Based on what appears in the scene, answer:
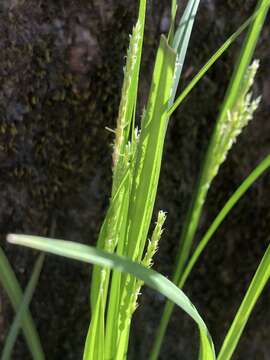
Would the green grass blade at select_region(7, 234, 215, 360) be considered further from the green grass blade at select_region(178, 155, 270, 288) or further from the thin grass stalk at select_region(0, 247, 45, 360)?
the thin grass stalk at select_region(0, 247, 45, 360)

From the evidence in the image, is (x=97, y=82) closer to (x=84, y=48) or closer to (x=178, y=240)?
(x=84, y=48)

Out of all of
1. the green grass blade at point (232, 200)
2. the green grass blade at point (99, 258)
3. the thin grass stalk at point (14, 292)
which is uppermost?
the green grass blade at point (232, 200)

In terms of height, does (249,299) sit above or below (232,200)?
below

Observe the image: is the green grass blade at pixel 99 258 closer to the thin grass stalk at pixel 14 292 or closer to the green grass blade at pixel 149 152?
the green grass blade at pixel 149 152

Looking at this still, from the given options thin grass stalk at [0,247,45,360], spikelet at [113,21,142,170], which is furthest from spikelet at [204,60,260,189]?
thin grass stalk at [0,247,45,360]

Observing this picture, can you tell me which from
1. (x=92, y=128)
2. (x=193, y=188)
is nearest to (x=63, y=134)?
(x=92, y=128)

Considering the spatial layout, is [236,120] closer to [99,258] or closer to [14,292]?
[99,258]

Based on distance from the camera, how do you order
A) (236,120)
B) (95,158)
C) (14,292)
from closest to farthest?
(236,120) < (14,292) < (95,158)

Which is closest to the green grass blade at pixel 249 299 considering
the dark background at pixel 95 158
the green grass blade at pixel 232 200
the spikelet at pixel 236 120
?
the green grass blade at pixel 232 200

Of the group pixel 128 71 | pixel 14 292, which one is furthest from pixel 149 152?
pixel 14 292
